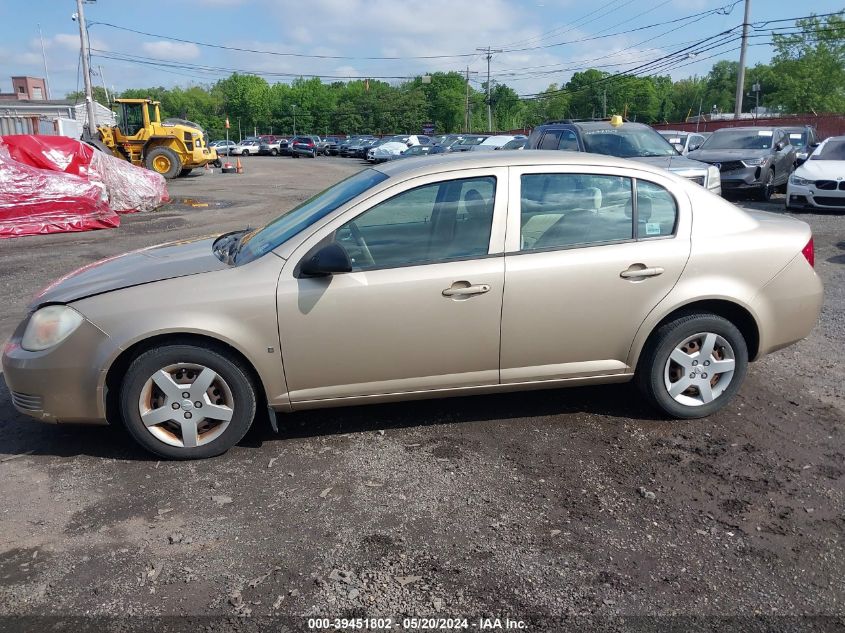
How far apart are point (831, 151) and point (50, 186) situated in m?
15.7

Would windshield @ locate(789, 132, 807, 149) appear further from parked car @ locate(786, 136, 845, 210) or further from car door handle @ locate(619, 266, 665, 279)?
car door handle @ locate(619, 266, 665, 279)

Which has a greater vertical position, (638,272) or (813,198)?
(638,272)

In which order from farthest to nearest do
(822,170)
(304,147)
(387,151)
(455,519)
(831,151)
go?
(304,147) → (387,151) → (831,151) → (822,170) → (455,519)

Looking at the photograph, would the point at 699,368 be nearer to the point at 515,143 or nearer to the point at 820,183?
the point at 820,183

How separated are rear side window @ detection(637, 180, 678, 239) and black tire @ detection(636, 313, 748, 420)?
561mm

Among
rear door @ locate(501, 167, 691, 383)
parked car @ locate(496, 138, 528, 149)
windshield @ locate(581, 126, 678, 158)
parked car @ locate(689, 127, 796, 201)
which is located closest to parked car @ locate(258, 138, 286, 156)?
parked car @ locate(496, 138, 528, 149)

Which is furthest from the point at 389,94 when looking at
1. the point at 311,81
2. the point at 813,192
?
the point at 813,192

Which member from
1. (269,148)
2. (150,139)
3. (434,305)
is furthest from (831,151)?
(269,148)

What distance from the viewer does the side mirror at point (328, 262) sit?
3717mm

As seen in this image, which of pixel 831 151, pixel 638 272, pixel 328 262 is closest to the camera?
pixel 328 262

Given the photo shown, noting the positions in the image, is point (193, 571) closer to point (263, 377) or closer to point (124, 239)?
point (263, 377)

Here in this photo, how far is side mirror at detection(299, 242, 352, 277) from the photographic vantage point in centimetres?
372

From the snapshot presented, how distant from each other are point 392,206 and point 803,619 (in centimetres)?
280

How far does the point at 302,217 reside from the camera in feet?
14.3
